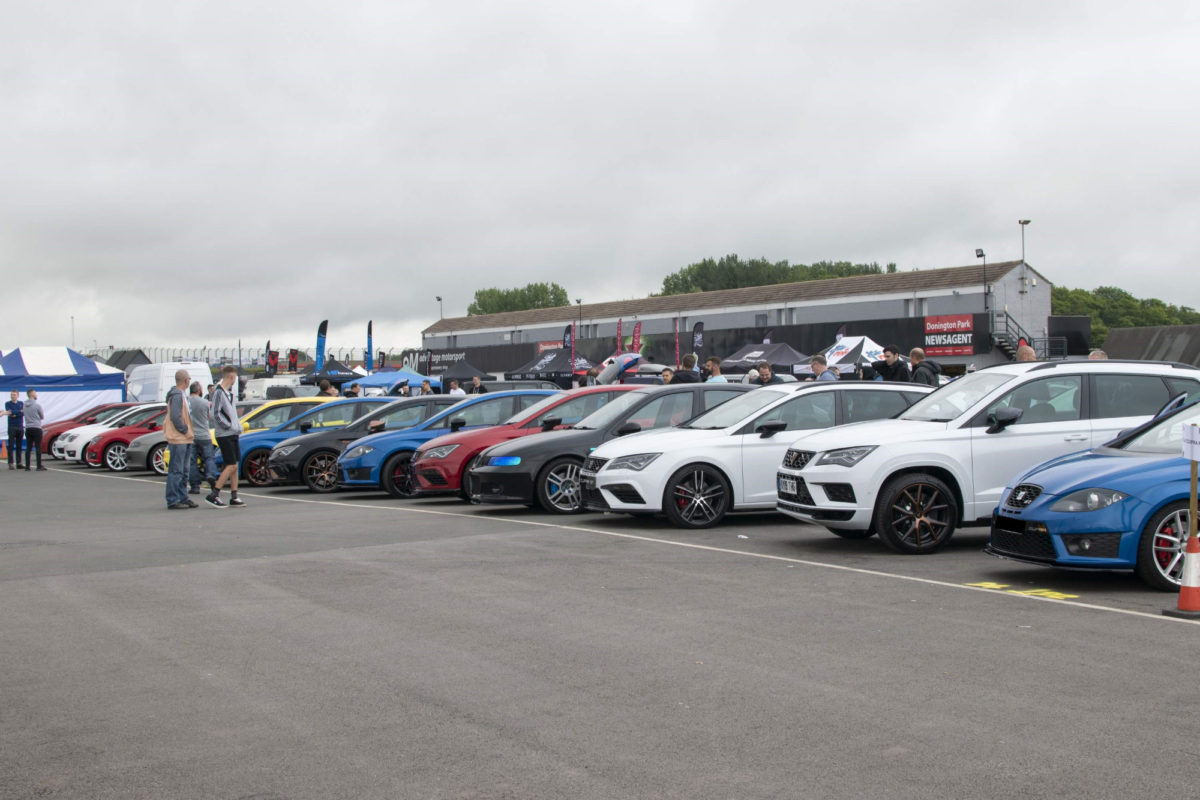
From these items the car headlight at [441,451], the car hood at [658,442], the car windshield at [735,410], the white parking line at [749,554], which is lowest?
the white parking line at [749,554]

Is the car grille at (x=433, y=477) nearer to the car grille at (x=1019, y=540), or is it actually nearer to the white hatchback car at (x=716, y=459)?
the white hatchback car at (x=716, y=459)

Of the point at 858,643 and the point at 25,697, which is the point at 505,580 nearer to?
the point at 858,643

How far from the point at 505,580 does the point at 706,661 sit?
10.3ft

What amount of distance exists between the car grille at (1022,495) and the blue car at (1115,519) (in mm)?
49

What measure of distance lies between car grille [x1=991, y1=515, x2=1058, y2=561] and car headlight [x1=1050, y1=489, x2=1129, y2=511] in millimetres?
248

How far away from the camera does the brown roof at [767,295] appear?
2499 inches

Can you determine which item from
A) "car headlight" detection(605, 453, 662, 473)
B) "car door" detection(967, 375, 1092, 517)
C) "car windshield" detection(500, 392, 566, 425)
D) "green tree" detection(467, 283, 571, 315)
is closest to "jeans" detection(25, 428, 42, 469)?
"car windshield" detection(500, 392, 566, 425)

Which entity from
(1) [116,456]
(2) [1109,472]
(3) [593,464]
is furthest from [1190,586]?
(1) [116,456]

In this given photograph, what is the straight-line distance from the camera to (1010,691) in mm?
5594

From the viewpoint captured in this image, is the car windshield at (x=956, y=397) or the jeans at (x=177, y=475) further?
the jeans at (x=177, y=475)

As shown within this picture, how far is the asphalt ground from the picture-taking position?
4.44 metres

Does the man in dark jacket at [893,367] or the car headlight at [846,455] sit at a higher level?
the man in dark jacket at [893,367]

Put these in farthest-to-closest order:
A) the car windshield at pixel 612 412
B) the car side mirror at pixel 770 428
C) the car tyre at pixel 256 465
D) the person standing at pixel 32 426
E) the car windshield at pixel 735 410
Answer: the person standing at pixel 32 426
the car tyre at pixel 256 465
the car windshield at pixel 612 412
the car windshield at pixel 735 410
the car side mirror at pixel 770 428

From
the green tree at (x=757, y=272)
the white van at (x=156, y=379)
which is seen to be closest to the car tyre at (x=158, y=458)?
the white van at (x=156, y=379)
